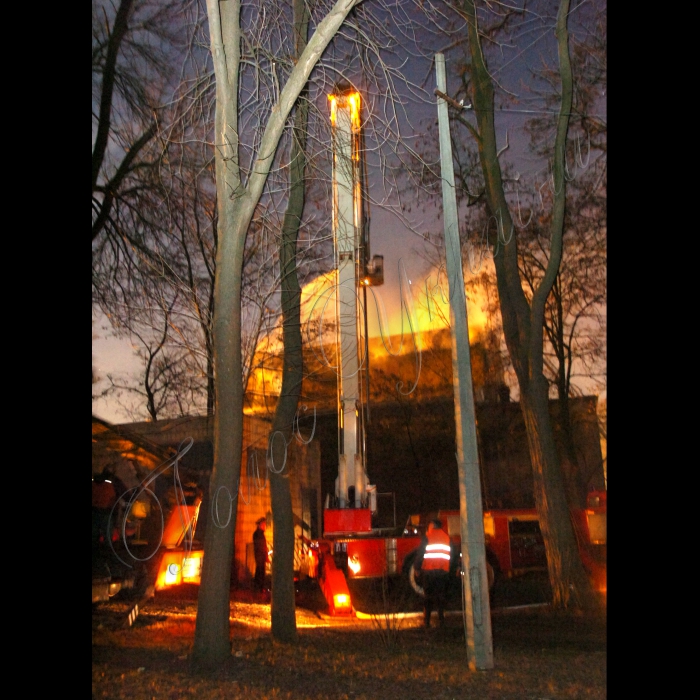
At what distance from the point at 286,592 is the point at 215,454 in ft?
11.1

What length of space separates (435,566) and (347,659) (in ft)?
8.78

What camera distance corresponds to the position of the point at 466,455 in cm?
830

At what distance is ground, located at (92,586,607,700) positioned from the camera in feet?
24.4

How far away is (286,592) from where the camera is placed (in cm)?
1090

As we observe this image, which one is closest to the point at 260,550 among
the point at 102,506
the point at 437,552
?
the point at 102,506

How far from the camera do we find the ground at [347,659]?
293 inches

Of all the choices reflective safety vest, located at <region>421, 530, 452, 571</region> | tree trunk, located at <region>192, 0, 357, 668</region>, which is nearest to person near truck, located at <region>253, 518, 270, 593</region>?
reflective safety vest, located at <region>421, 530, 452, 571</region>

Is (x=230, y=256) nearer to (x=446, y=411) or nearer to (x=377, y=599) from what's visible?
(x=377, y=599)

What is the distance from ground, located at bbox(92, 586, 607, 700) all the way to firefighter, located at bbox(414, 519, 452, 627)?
0.46 m

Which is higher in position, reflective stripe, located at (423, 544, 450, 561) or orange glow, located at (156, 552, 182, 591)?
reflective stripe, located at (423, 544, 450, 561)

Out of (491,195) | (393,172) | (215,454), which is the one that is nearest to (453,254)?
(393,172)

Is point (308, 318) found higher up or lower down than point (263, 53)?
lower down

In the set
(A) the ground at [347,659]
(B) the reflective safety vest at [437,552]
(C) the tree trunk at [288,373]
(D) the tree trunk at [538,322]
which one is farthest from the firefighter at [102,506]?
(D) the tree trunk at [538,322]

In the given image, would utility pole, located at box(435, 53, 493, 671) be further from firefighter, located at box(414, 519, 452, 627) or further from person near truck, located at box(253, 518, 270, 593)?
person near truck, located at box(253, 518, 270, 593)
